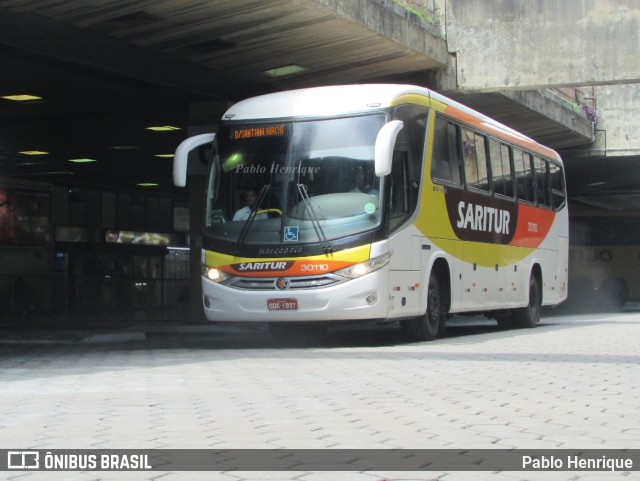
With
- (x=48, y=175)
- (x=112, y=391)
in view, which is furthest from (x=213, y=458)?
(x=48, y=175)

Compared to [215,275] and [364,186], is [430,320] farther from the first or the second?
[215,275]

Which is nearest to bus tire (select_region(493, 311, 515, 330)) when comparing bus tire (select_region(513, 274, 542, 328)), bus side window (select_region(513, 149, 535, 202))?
bus tire (select_region(513, 274, 542, 328))

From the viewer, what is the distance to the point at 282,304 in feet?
47.1

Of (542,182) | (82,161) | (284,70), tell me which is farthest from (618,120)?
(82,161)

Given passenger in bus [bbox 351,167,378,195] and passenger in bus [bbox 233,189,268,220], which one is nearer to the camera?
passenger in bus [bbox 351,167,378,195]

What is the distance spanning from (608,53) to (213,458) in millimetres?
16930

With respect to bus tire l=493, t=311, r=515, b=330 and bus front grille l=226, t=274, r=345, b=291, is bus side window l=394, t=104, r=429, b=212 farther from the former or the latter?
bus tire l=493, t=311, r=515, b=330

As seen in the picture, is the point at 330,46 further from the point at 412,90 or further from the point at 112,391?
the point at 112,391

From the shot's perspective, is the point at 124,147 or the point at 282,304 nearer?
the point at 282,304

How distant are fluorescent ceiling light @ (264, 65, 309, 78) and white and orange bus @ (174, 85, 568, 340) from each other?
4.49m

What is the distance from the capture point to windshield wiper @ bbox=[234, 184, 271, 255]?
14.6 metres

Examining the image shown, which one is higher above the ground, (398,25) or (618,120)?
(398,25)

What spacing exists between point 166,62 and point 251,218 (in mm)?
6180

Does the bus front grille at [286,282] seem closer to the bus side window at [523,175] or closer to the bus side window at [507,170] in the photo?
the bus side window at [507,170]
